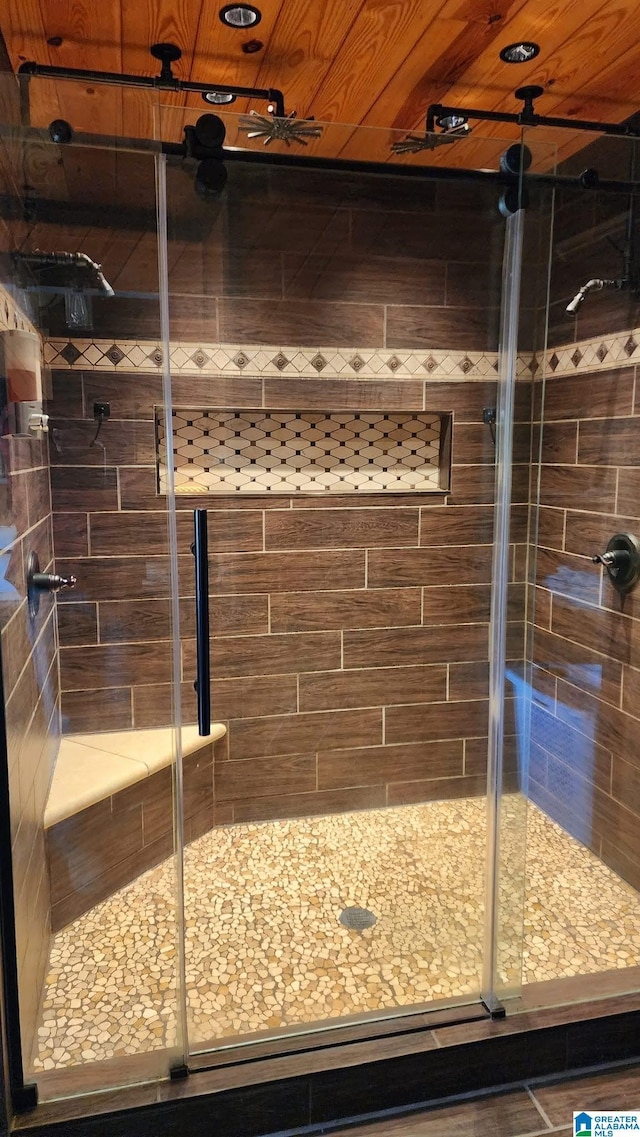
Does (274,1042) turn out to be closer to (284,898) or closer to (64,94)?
(284,898)

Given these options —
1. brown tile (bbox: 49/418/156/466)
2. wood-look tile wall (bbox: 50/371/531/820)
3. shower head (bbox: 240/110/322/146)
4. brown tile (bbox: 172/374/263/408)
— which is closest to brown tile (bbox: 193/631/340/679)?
wood-look tile wall (bbox: 50/371/531/820)

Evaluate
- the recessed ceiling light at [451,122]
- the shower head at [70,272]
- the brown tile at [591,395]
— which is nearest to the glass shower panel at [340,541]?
the recessed ceiling light at [451,122]

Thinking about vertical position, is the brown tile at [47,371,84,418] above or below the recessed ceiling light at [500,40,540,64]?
below

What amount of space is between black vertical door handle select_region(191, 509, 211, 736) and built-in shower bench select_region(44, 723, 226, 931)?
0.80 feet

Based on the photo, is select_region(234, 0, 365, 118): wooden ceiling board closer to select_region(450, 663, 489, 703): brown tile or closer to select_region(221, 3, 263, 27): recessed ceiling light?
select_region(221, 3, 263, 27): recessed ceiling light

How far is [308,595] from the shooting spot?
2.40 metres

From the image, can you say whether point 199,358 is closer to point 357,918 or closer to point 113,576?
point 113,576

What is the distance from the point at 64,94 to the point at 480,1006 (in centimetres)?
249

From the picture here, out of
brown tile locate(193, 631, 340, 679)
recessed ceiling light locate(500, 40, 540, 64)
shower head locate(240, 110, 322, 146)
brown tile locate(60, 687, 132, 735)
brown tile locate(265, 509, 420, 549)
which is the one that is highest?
recessed ceiling light locate(500, 40, 540, 64)

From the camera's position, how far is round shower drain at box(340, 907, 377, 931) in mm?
2037

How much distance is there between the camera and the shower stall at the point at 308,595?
5.70 feet

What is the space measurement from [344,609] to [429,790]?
0.69 m

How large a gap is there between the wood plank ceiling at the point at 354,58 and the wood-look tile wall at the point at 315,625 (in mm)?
696

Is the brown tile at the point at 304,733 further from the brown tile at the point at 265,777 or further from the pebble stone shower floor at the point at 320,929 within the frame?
the pebble stone shower floor at the point at 320,929
